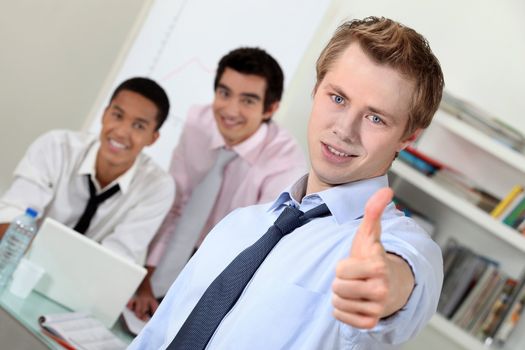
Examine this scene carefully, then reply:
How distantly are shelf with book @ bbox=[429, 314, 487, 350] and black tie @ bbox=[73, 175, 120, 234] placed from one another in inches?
61.0

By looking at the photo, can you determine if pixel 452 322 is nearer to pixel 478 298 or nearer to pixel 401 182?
pixel 478 298

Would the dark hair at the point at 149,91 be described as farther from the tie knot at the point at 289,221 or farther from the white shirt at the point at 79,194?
the tie knot at the point at 289,221

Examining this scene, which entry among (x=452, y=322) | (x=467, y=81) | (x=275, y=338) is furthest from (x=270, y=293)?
(x=467, y=81)

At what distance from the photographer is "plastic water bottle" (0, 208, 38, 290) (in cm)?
217

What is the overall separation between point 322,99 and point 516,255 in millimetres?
2497

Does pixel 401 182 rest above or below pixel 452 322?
above

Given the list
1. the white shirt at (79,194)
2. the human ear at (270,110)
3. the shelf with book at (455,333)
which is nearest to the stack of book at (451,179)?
the shelf with book at (455,333)

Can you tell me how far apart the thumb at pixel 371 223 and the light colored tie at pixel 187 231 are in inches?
85.7

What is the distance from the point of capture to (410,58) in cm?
118

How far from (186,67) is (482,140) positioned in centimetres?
145

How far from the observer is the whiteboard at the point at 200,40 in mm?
3367

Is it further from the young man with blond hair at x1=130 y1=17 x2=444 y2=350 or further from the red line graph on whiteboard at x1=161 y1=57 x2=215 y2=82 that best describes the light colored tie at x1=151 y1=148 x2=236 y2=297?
the young man with blond hair at x1=130 y1=17 x2=444 y2=350

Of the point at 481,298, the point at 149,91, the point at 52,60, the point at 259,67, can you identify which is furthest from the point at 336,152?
the point at 52,60

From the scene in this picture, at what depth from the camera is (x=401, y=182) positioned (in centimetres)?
369
